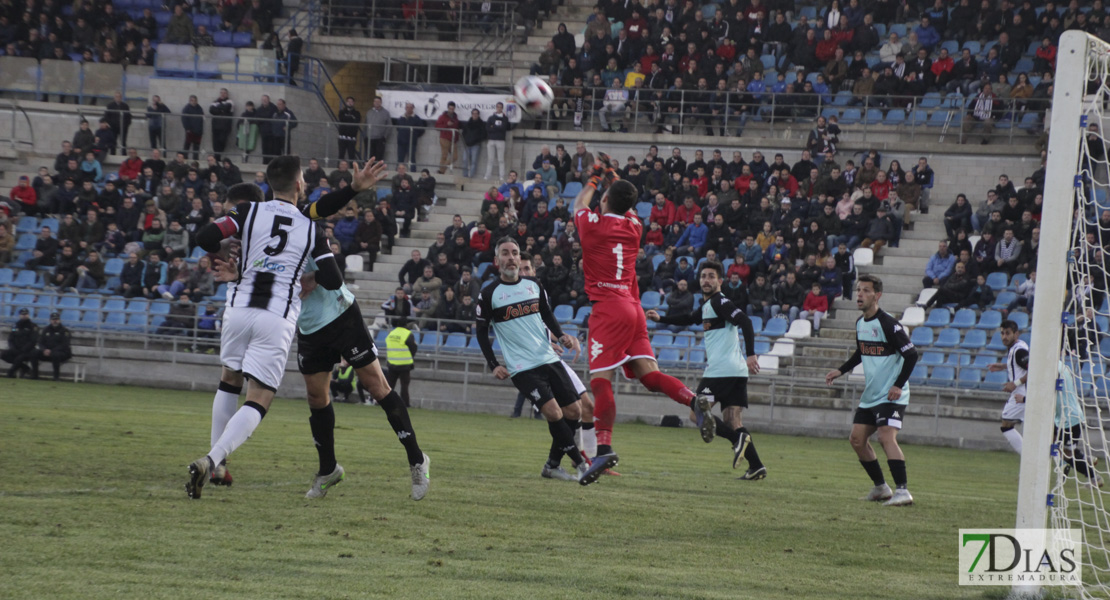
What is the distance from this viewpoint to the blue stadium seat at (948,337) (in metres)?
22.8

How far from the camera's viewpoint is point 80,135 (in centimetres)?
3102

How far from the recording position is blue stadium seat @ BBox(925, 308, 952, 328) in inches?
921

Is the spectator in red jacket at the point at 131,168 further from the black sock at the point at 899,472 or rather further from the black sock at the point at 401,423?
the black sock at the point at 899,472

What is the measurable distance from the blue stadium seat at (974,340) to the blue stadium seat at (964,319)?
0.98 ft

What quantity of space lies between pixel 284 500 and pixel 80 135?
85.2 ft

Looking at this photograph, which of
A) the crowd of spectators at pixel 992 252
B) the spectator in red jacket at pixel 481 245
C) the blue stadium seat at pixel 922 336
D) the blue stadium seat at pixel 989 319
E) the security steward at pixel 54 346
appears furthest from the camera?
the spectator in red jacket at pixel 481 245

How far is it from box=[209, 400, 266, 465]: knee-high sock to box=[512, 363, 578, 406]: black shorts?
3554mm

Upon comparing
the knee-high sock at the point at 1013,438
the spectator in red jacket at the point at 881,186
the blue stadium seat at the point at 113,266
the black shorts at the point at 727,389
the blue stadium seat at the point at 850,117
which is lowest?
the knee-high sock at the point at 1013,438

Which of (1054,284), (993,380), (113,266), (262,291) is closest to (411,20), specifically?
(113,266)

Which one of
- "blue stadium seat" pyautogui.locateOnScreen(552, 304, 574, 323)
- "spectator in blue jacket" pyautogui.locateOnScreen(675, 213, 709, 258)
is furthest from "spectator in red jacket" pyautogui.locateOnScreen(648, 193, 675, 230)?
"blue stadium seat" pyautogui.locateOnScreen(552, 304, 574, 323)

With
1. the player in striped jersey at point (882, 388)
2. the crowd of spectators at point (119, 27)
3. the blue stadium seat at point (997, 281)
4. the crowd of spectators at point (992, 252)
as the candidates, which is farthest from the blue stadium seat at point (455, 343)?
the player in striped jersey at point (882, 388)

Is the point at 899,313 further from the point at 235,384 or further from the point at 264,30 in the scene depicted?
the point at 264,30

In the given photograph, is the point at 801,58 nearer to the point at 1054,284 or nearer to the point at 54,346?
the point at 54,346

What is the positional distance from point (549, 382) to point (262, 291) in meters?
3.88
